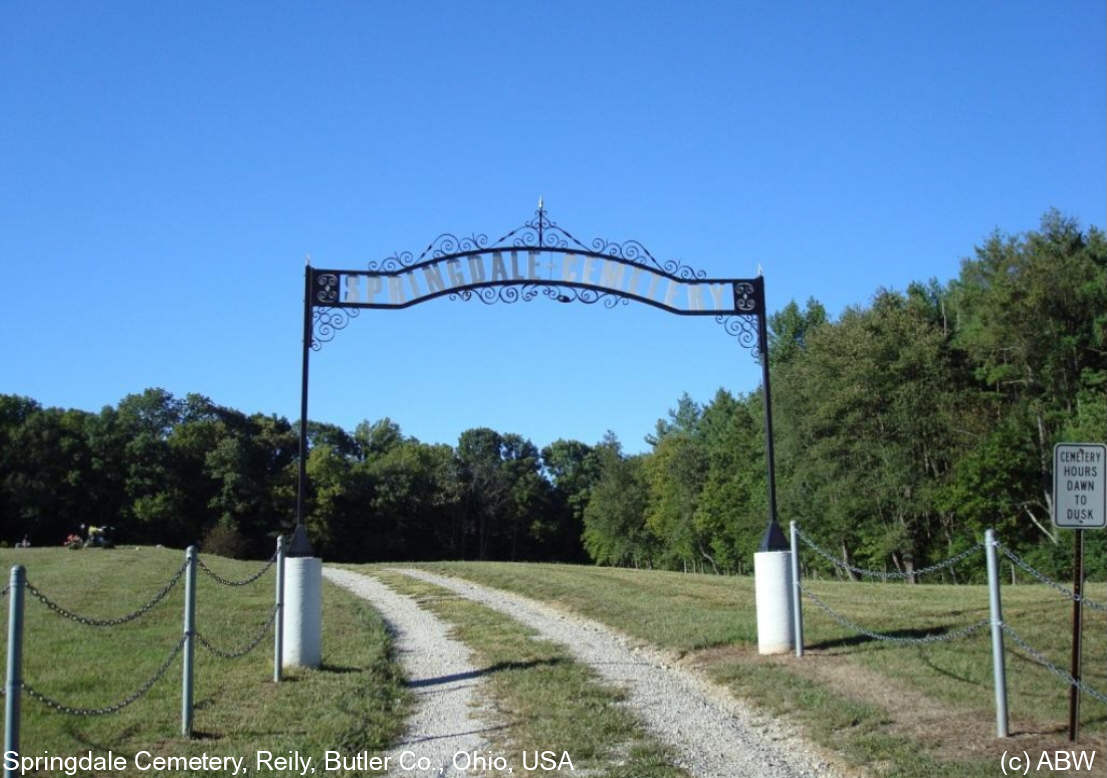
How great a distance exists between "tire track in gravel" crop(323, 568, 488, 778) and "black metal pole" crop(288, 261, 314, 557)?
174 centimetres

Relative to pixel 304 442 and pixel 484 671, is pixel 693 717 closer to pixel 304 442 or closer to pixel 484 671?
pixel 484 671

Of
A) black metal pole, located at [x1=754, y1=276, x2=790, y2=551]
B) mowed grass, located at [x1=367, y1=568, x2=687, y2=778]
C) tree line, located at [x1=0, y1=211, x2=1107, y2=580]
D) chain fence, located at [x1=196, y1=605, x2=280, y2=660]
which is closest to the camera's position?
mowed grass, located at [x1=367, y1=568, x2=687, y2=778]

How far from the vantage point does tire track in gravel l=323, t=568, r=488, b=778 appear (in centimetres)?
809

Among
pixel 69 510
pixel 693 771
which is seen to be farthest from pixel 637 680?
pixel 69 510

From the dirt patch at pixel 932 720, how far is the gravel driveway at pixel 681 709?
2.59 feet

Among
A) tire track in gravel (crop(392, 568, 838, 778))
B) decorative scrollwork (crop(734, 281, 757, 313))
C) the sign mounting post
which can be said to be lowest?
tire track in gravel (crop(392, 568, 838, 778))

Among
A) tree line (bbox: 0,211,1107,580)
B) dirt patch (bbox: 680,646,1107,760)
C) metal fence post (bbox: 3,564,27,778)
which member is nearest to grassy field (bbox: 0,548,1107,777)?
dirt patch (bbox: 680,646,1107,760)

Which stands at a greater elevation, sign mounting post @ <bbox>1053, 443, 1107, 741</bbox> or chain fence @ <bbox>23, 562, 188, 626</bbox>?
sign mounting post @ <bbox>1053, 443, 1107, 741</bbox>

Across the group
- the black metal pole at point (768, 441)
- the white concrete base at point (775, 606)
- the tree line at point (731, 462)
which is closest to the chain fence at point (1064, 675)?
the white concrete base at point (775, 606)

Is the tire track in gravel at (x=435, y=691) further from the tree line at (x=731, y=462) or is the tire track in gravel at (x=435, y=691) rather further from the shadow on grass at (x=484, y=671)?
Result: the tree line at (x=731, y=462)

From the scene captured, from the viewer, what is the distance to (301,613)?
11.3m

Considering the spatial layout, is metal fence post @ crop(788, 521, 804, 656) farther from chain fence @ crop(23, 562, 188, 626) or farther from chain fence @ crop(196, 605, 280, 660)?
chain fence @ crop(23, 562, 188, 626)

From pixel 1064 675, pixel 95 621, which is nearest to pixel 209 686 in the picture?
pixel 95 621

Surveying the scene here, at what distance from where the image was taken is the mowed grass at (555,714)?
25.2ft
